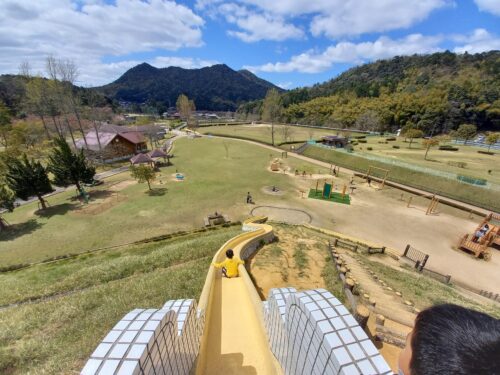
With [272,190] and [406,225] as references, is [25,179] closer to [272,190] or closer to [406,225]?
[272,190]

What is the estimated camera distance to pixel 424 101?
59156 mm

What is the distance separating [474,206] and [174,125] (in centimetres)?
7923

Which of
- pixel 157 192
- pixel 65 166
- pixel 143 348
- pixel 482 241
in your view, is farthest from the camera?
pixel 157 192

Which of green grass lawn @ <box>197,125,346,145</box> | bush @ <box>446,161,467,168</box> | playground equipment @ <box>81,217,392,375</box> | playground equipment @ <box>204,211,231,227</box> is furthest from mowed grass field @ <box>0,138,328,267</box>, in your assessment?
green grass lawn @ <box>197,125,346,145</box>

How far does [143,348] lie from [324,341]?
5.34 ft

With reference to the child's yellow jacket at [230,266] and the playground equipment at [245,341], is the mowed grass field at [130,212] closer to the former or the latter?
the child's yellow jacket at [230,266]

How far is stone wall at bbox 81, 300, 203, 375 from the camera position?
1.77 m

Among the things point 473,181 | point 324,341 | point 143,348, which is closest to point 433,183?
point 473,181

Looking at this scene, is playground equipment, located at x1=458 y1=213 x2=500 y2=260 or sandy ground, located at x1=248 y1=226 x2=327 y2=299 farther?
playground equipment, located at x1=458 y1=213 x2=500 y2=260

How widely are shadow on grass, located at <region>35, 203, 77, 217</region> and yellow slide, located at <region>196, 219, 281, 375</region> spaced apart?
19.0 metres

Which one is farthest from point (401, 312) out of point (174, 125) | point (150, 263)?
point (174, 125)

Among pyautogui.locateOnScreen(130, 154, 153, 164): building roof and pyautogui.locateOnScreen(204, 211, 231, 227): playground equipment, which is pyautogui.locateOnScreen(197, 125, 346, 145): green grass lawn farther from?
pyautogui.locateOnScreen(204, 211, 231, 227): playground equipment

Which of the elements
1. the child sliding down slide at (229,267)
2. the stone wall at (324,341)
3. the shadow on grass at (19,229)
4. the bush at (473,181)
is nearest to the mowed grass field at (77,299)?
the child sliding down slide at (229,267)

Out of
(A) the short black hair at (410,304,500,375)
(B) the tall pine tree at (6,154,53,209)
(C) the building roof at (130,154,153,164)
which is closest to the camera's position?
(A) the short black hair at (410,304,500,375)
